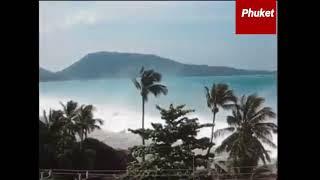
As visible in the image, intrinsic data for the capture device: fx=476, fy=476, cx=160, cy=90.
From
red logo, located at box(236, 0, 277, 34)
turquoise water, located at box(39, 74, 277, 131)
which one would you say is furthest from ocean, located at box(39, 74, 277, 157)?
red logo, located at box(236, 0, 277, 34)

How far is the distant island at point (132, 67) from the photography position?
3.82 meters

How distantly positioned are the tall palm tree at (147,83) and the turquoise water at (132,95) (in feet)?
0.14

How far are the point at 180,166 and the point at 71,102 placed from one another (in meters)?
1.07

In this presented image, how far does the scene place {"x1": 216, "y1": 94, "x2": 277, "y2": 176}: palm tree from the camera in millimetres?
4012

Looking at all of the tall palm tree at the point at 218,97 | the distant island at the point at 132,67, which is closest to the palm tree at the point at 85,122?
the distant island at the point at 132,67

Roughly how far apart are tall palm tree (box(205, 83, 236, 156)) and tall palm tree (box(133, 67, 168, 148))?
37 cm

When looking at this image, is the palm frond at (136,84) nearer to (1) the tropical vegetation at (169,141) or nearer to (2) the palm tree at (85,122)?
(1) the tropical vegetation at (169,141)

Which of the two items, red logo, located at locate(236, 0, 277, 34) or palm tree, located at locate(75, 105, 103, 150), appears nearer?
red logo, located at locate(236, 0, 277, 34)

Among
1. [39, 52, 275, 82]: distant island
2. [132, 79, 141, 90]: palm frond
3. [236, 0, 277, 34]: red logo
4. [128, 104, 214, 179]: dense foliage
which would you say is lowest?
[128, 104, 214, 179]: dense foliage

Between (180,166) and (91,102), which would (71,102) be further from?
(180,166)

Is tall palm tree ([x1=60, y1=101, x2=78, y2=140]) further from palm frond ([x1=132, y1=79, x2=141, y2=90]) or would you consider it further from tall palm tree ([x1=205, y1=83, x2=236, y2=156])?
tall palm tree ([x1=205, y1=83, x2=236, y2=156])

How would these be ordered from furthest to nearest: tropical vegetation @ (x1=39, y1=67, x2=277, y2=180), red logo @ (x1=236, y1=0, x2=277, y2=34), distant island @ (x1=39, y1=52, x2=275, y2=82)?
tropical vegetation @ (x1=39, y1=67, x2=277, y2=180)
distant island @ (x1=39, y1=52, x2=275, y2=82)
red logo @ (x1=236, y1=0, x2=277, y2=34)
